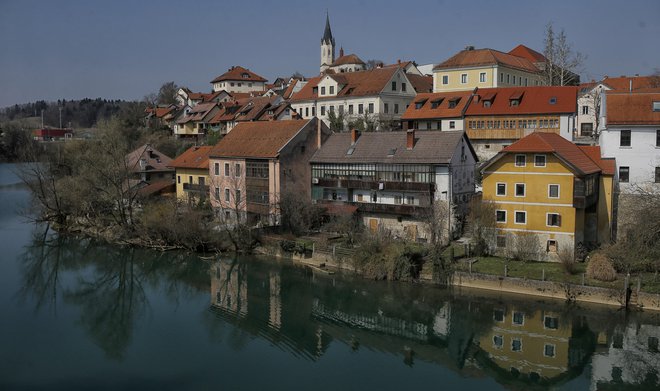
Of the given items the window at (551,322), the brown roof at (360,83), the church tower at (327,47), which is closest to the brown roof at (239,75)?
the church tower at (327,47)

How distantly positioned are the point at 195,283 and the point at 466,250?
1471 cm

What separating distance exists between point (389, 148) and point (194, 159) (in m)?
19.5

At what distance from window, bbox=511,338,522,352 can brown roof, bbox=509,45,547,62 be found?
4820 centimetres

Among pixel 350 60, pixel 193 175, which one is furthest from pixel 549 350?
pixel 350 60

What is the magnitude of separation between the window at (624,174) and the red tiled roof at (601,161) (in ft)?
1.64

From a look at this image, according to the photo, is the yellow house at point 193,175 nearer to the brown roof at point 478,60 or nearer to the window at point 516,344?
the brown roof at point 478,60

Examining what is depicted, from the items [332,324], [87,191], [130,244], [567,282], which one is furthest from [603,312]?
[87,191]

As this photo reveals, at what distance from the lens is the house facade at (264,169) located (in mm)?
39219

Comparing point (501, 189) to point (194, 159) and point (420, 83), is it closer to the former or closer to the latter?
point (194, 159)

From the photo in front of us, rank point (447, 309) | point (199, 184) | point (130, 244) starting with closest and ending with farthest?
point (447, 309) < point (130, 244) < point (199, 184)

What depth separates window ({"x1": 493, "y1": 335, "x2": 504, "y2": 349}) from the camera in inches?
908

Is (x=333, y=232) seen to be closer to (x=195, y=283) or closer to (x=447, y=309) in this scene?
(x=195, y=283)

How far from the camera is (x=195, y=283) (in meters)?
31.8

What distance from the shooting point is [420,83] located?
58.6 m
